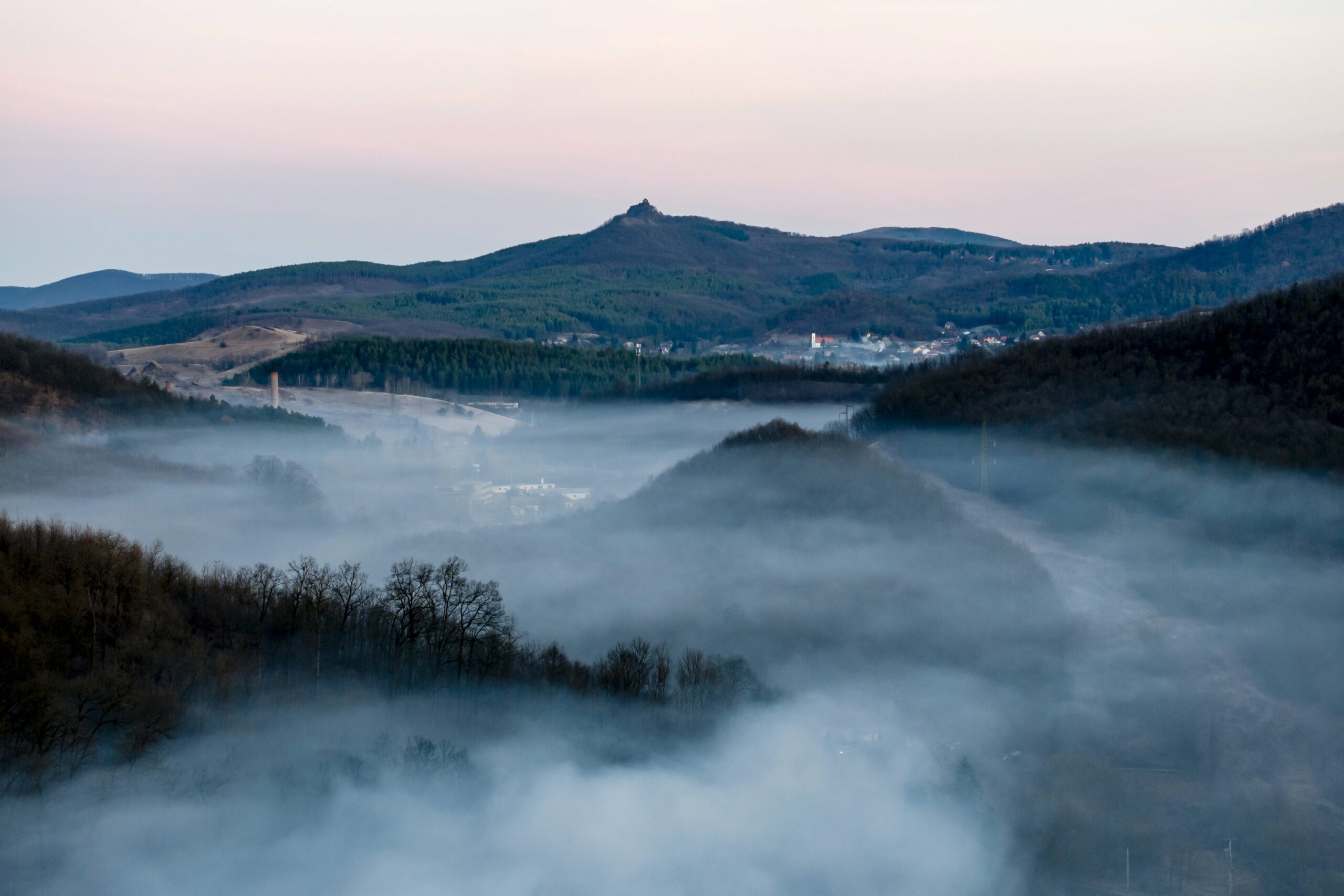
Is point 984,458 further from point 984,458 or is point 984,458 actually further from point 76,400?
point 76,400

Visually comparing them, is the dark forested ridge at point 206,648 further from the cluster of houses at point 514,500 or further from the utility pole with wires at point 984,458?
the cluster of houses at point 514,500

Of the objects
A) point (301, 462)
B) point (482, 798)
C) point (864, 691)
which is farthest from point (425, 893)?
point (301, 462)

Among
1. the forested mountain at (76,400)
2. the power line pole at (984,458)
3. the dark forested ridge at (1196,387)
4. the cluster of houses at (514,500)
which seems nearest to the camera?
the dark forested ridge at (1196,387)

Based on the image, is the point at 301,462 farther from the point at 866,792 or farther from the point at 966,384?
the point at 866,792

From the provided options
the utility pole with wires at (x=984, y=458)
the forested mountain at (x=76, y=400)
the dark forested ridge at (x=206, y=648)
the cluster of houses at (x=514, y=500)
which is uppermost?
the forested mountain at (x=76, y=400)

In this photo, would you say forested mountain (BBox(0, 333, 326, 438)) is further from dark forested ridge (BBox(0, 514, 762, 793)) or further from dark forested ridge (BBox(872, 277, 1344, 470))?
dark forested ridge (BBox(872, 277, 1344, 470))

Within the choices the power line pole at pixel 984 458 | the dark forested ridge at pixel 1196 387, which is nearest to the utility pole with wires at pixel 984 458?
the power line pole at pixel 984 458
